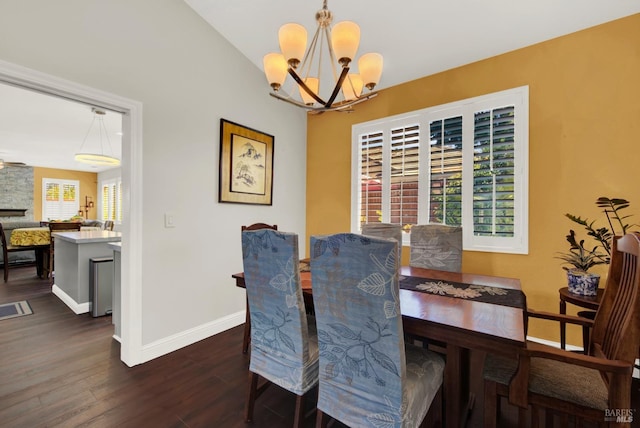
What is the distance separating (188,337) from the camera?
2.56 meters

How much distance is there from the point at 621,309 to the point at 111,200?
1112cm

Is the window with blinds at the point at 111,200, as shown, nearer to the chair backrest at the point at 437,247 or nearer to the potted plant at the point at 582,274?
the chair backrest at the point at 437,247

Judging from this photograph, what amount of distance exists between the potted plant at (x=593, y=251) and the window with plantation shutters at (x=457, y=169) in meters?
0.44

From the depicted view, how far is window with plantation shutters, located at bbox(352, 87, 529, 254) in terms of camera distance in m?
2.51

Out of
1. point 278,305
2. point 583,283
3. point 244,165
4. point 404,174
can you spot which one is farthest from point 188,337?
point 583,283

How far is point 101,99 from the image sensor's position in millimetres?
2016

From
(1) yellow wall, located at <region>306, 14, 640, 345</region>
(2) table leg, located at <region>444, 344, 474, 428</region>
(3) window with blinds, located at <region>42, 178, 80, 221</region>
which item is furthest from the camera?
(3) window with blinds, located at <region>42, 178, 80, 221</region>

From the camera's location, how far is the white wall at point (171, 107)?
1.85 m

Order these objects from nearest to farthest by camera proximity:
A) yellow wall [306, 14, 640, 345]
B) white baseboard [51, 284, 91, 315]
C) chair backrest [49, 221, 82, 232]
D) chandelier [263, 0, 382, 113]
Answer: chandelier [263, 0, 382, 113]
yellow wall [306, 14, 640, 345]
white baseboard [51, 284, 91, 315]
chair backrest [49, 221, 82, 232]

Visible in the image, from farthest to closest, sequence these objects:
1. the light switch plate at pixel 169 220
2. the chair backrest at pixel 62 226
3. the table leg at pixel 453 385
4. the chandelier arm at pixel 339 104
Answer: the chair backrest at pixel 62 226
the light switch plate at pixel 169 220
the chandelier arm at pixel 339 104
the table leg at pixel 453 385

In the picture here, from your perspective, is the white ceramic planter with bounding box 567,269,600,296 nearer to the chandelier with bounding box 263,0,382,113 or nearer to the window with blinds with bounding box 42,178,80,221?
the chandelier with bounding box 263,0,382,113

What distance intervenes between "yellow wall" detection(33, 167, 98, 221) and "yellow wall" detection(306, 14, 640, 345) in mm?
11086

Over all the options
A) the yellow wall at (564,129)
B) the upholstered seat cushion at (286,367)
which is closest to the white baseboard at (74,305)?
the upholstered seat cushion at (286,367)

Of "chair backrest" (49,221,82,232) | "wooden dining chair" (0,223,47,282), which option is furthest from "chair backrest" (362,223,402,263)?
"wooden dining chair" (0,223,47,282)
